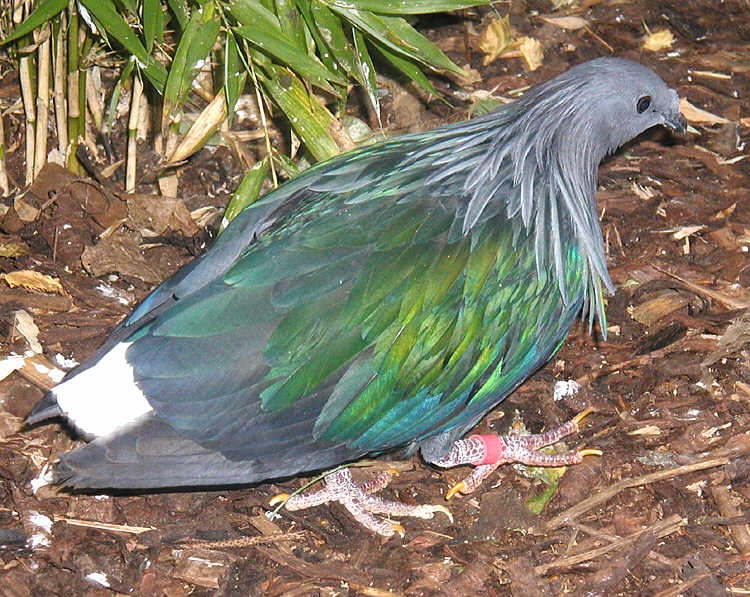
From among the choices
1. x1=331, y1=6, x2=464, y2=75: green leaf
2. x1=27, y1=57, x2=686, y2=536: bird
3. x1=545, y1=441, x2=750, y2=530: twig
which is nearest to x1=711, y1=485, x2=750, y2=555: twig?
x1=545, y1=441, x2=750, y2=530: twig

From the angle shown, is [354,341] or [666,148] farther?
[666,148]

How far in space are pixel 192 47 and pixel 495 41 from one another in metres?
2.37

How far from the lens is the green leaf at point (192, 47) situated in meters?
4.67

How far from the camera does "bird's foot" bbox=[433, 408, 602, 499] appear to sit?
15.0 feet

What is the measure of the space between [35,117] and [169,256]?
1000mm

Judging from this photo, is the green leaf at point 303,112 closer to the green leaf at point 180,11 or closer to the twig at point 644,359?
the green leaf at point 180,11

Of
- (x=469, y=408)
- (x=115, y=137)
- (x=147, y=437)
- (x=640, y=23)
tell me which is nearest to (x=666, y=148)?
(x=640, y=23)

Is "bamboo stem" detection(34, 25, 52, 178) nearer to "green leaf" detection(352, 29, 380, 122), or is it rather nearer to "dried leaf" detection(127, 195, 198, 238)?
"dried leaf" detection(127, 195, 198, 238)

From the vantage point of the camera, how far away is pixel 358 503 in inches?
176

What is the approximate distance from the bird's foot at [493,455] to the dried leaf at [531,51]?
8.53ft

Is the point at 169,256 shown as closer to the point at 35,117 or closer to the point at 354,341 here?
the point at 35,117

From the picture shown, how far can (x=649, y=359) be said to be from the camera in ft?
16.4

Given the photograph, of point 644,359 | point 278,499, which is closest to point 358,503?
point 278,499

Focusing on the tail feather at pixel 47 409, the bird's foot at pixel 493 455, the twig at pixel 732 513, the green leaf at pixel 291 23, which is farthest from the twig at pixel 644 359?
the tail feather at pixel 47 409
